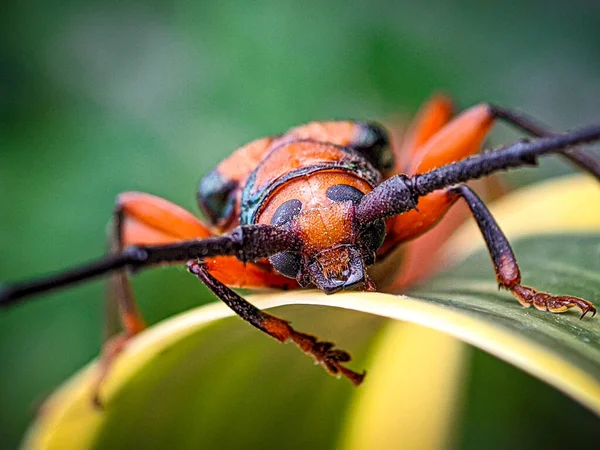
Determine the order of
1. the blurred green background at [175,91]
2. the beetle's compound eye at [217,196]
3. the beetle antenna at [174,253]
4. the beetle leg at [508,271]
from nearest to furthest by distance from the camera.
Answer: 1. the beetle antenna at [174,253]
2. the beetle leg at [508,271]
3. the beetle's compound eye at [217,196]
4. the blurred green background at [175,91]

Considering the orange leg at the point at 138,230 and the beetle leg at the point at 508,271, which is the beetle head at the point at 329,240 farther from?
the orange leg at the point at 138,230

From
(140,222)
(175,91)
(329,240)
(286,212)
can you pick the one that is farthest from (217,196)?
(175,91)

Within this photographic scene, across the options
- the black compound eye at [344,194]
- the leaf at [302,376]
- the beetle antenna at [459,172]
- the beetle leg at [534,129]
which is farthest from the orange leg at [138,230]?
the beetle leg at [534,129]

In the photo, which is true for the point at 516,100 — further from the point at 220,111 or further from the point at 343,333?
the point at 343,333

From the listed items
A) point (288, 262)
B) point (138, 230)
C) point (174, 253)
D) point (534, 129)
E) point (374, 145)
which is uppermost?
point (534, 129)

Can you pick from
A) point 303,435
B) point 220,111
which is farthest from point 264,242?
point 220,111

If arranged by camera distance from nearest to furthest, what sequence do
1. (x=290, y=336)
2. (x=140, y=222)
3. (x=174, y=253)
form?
(x=174, y=253) → (x=290, y=336) → (x=140, y=222)

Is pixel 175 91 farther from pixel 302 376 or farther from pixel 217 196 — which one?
pixel 302 376
